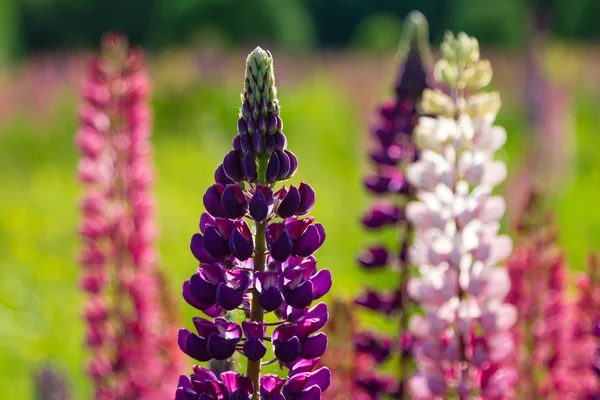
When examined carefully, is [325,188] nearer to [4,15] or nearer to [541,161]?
[541,161]

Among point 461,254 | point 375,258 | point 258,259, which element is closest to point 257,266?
point 258,259

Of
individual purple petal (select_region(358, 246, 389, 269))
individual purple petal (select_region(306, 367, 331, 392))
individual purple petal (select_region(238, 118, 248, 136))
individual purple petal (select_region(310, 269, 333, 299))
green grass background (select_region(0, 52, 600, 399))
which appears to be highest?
green grass background (select_region(0, 52, 600, 399))

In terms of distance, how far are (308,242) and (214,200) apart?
5.5 inches

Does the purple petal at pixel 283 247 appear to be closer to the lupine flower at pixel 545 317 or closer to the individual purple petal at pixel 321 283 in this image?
the individual purple petal at pixel 321 283

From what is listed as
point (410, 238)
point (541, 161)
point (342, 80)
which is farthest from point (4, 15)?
point (410, 238)

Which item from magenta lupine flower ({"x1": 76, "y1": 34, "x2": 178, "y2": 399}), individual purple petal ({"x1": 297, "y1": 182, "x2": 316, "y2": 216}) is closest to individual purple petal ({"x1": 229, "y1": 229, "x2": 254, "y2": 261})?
individual purple petal ({"x1": 297, "y1": 182, "x2": 316, "y2": 216})

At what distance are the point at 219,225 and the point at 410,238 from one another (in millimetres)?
1082

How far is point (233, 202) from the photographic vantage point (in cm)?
116

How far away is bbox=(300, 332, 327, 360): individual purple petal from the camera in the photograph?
3.90 ft

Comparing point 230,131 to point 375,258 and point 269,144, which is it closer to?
point 375,258

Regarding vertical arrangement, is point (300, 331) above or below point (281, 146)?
below

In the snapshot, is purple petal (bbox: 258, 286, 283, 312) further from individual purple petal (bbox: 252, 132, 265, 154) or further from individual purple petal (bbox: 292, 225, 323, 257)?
individual purple petal (bbox: 252, 132, 265, 154)

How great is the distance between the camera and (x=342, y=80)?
17641 mm

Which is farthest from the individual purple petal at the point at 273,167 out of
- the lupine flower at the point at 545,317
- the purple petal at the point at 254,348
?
the lupine flower at the point at 545,317
